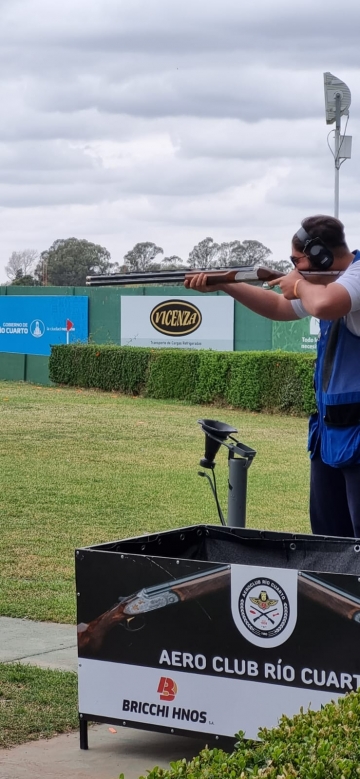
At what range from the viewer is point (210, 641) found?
3865 mm

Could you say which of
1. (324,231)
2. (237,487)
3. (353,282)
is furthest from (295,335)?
(353,282)

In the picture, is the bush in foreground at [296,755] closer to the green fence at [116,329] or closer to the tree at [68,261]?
the green fence at [116,329]

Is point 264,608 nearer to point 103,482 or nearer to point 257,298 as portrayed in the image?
point 257,298

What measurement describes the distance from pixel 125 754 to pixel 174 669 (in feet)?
1.56

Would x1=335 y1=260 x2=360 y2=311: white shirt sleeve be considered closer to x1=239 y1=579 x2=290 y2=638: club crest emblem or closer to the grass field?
x1=239 y1=579 x2=290 y2=638: club crest emblem

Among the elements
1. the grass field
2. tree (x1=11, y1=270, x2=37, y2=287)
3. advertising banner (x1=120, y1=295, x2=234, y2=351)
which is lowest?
the grass field

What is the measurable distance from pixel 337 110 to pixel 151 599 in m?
16.0

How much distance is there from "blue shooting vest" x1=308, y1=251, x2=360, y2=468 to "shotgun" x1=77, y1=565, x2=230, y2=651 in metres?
0.86

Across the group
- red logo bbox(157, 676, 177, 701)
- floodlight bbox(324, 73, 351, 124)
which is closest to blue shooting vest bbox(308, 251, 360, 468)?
red logo bbox(157, 676, 177, 701)

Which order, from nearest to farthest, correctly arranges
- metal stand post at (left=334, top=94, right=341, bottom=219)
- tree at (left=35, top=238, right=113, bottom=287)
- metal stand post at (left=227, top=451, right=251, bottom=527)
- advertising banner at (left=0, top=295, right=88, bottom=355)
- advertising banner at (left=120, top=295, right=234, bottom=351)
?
metal stand post at (left=227, top=451, right=251, bottom=527) < metal stand post at (left=334, top=94, right=341, bottom=219) < advertising banner at (left=120, top=295, right=234, bottom=351) < advertising banner at (left=0, top=295, right=88, bottom=355) < tree at (left=35, top=238, right=113, bottom=287)

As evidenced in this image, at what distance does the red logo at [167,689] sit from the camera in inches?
155

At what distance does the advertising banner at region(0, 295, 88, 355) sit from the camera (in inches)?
1028

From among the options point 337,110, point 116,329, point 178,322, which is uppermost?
point 337,110

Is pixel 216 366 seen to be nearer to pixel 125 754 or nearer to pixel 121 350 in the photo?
pixel 121 350
